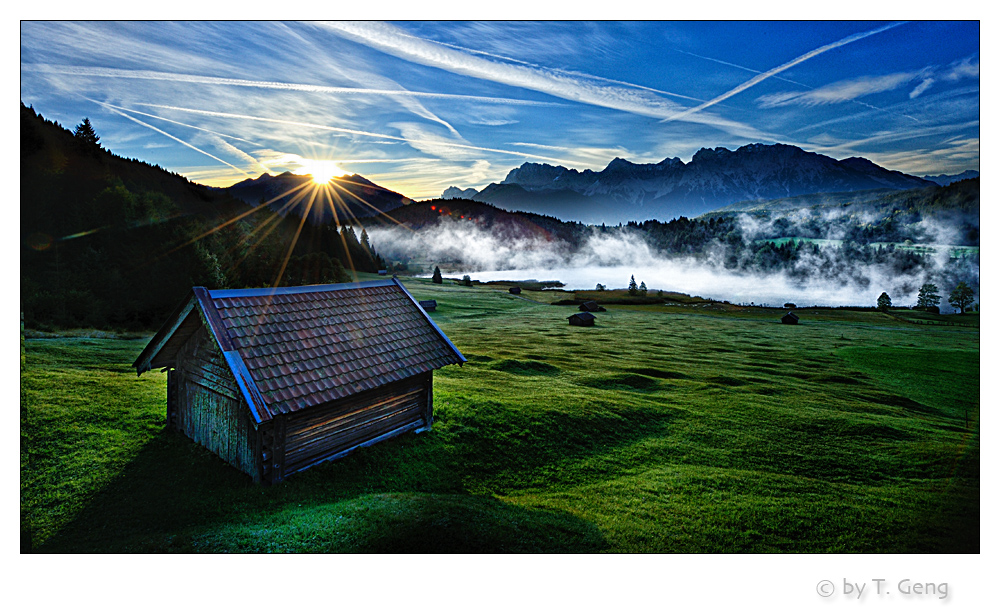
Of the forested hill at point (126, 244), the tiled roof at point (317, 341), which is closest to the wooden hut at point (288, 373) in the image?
the tiled roof at point (317, 341)

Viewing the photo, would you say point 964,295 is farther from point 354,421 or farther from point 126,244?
point 126,244

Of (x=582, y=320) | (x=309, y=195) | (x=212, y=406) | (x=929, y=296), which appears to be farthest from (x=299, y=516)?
(x=929, y=296)

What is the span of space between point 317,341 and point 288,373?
137 centimetres

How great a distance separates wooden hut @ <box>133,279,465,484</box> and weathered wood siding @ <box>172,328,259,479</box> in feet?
0.10

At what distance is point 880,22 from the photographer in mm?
→ 10844

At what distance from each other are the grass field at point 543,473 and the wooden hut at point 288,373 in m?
0.67

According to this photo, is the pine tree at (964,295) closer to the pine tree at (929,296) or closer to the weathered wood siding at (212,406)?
the weathered wood siding at (212,406)

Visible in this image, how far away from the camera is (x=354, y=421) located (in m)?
11.1

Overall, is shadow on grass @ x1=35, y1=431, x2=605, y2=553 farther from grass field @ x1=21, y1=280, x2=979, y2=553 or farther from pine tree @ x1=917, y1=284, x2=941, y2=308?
pine tree @ x1=917, y1=284, x2=941, y2=308

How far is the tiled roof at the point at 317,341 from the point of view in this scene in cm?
909

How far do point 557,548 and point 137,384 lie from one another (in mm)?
17857

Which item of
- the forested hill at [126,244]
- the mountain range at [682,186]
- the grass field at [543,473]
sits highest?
the mountain range at [682,186]

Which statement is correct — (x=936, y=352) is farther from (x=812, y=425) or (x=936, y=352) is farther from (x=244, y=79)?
(x=244, y=79)

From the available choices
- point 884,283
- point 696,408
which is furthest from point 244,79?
point 884,283
